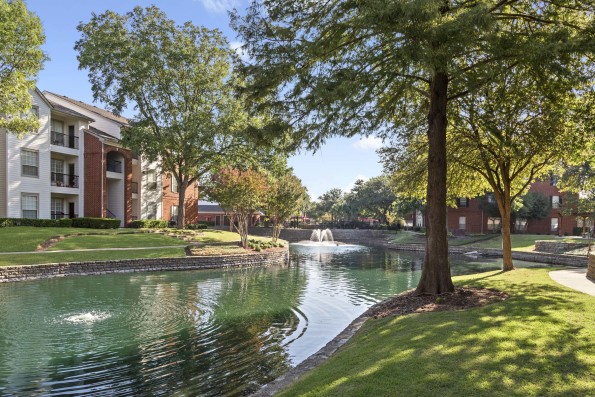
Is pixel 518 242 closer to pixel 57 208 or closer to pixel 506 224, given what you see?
pixel 506 224

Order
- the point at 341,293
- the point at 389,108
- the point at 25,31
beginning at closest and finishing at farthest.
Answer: the point at 389,108 → the point at 341,293 → the point at 25,31

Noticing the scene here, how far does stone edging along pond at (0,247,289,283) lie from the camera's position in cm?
1909

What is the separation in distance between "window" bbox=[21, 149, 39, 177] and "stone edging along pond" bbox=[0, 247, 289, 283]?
14.3 metres

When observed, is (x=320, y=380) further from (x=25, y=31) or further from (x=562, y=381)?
(x=25, y=31)

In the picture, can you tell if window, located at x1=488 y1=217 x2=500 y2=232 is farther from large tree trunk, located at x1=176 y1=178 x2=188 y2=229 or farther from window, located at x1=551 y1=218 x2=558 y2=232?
large tree trunk, located at x1=176 y1=178 x2=188 y2=229

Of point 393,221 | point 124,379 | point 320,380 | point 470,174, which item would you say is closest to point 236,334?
point 124,379

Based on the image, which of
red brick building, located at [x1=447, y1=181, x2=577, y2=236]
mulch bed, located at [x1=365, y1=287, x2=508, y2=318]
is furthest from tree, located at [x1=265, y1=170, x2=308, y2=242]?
red brick building, located at [x1=447, y1=181, x2=577, y2=236]

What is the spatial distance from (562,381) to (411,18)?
676cm

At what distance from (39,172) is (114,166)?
784 cm

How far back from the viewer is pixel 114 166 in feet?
128

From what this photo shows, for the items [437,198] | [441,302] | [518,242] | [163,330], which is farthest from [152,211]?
[518,242]

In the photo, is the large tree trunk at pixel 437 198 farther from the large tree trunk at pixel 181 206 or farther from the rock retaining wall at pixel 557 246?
the large tree trunk at pixel 181 206

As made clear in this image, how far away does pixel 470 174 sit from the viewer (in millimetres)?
18359

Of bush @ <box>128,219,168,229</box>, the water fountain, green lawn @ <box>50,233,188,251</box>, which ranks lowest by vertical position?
the water fountain
